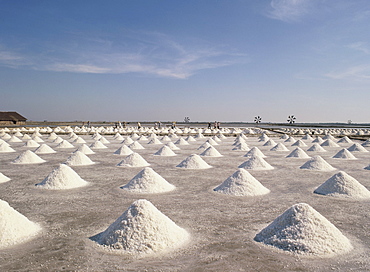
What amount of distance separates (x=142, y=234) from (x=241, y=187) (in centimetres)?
299

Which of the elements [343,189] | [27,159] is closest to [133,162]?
[27,159]

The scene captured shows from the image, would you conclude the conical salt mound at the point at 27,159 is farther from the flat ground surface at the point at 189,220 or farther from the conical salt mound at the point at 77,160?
the flat ground surface at the point at 189,220

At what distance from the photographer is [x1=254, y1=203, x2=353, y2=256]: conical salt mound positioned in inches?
127

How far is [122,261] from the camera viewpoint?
9.91ft

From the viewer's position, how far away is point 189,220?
14.1 ft

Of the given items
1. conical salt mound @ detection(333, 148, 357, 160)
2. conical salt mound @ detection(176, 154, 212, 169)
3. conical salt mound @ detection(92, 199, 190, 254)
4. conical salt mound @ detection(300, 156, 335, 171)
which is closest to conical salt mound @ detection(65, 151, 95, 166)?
conical salt mound @ detection(176, 154, 212, 169)

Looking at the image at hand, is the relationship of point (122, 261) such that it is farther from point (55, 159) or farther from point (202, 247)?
point (55, 159)

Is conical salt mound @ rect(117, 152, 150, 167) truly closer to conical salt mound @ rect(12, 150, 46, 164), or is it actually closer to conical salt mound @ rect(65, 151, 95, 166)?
conical salt mound @ rect(65, 151, 95, 166)

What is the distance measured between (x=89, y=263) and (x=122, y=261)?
33 centimetres

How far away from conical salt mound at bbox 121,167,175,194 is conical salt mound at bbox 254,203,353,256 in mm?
2841

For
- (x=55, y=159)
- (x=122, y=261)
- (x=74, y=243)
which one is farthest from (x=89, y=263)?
(x=55, y=159)

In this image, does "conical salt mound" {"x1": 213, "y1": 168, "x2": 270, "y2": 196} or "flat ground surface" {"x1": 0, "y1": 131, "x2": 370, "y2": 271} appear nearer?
"flat ground surface" {"x1": 0, "y1": 131, "x2": 370, "y2": 271}

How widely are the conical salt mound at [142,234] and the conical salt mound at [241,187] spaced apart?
7.82ft

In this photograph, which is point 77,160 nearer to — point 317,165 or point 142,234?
point 142,234
